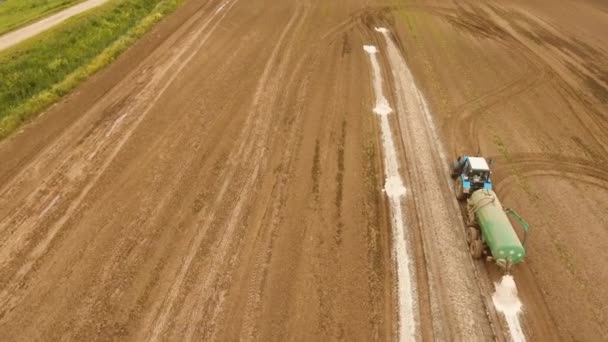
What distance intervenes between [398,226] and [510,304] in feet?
13.3

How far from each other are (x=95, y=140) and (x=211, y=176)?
5.85 metres

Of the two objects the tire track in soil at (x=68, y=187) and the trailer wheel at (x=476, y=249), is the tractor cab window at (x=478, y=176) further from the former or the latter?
the tire track in soil at (x=68, y=187)

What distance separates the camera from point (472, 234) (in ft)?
43.0

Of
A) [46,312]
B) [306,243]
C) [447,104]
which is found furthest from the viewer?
[447,104]

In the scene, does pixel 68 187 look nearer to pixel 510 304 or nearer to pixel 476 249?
pixel 476 249

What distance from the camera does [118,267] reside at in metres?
12.4

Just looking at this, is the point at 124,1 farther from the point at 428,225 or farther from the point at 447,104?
the point at 428,225

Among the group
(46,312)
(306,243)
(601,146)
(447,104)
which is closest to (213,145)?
(306,243)

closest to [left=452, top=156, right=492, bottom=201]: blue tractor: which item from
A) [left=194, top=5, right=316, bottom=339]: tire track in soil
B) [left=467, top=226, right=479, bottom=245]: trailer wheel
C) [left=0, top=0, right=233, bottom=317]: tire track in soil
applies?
[left=467, top=226, right=479, bottom=245]: trailer wheel

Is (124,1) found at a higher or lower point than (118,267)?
higher

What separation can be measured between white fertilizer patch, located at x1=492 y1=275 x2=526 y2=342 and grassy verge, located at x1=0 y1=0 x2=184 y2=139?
2026cm

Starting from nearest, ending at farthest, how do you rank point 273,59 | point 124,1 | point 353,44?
1. point 273,59
2. point 353,44
3. point 124,1

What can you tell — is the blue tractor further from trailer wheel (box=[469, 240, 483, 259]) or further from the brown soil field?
trailer wheel (box=[469, 240, 483, 259])

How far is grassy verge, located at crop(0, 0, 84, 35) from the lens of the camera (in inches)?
1096
